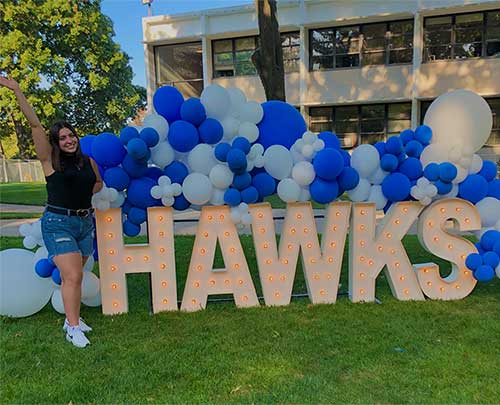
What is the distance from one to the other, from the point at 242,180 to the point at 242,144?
0.33 m

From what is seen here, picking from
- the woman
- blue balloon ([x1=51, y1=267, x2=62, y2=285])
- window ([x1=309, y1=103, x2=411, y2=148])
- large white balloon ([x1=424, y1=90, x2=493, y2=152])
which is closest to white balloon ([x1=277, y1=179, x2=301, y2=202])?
large white balloon ([x1=424, y1=90, x2=493, y2=152])

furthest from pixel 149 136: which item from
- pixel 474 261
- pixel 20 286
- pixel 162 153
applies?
pixel 474 261

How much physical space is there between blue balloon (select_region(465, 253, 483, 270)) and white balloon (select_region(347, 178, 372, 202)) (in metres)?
1.14

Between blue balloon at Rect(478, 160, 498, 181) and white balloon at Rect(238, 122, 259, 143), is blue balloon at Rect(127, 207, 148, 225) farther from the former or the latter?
blue balloon at Rect(478, 160, 498, 181)

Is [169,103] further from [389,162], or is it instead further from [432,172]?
[432,172]

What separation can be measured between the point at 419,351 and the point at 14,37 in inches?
1076

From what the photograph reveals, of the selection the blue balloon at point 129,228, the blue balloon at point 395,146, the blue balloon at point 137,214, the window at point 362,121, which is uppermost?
the window at point 362,121

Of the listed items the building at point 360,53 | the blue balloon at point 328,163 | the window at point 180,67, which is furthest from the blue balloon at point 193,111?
the window at point 180,67

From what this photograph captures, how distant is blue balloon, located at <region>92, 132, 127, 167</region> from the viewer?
12.2 feet

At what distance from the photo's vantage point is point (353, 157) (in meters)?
4.17

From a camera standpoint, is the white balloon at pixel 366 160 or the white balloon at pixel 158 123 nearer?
the white balloon at pixel 158 123

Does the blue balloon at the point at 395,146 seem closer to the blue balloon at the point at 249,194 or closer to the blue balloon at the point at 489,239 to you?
the blue balloon at the point at 489,239

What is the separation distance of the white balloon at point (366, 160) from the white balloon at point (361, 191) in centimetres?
9

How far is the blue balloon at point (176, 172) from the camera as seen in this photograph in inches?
155
